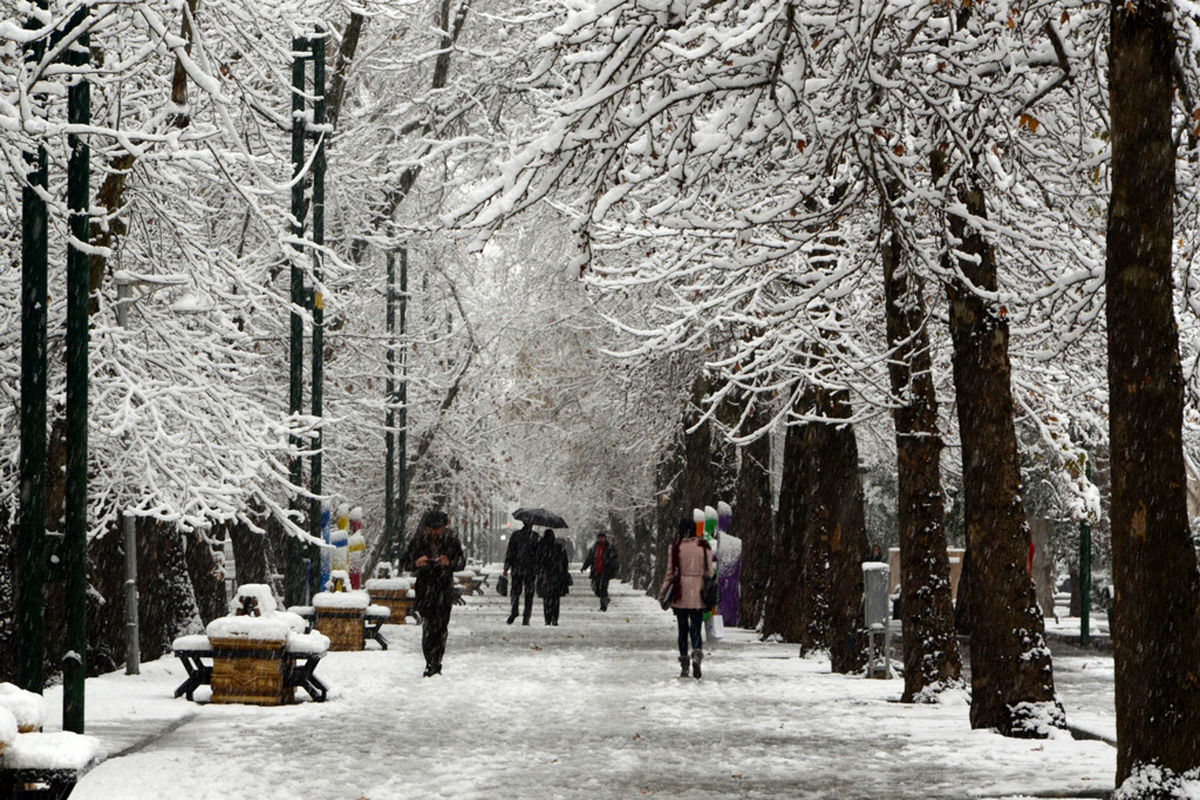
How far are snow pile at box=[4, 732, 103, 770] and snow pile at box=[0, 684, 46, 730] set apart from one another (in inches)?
16.4

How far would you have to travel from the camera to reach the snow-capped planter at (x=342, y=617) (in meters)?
24.0

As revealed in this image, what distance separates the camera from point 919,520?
54.1 ft

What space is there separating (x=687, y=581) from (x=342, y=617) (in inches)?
221

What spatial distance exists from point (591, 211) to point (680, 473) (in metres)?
31.6

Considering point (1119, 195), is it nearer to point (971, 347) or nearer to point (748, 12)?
point (748, 12)

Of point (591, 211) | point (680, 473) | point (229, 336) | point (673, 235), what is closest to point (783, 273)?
point (673, 235)

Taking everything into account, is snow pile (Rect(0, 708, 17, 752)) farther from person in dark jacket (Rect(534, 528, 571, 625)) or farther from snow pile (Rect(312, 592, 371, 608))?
person in dark jacket (Rect(534, 528, 571, 625))

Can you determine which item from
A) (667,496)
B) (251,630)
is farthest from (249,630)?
(667,496)

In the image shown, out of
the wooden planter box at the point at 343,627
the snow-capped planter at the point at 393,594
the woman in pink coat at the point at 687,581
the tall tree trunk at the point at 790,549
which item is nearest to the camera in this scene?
the woman in pink coat at the point at 687,581

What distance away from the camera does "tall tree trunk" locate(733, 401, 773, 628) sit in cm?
3368

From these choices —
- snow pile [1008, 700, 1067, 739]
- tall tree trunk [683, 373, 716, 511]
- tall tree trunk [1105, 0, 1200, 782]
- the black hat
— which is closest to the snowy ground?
snow pile [1008, 700, 1067, 739]

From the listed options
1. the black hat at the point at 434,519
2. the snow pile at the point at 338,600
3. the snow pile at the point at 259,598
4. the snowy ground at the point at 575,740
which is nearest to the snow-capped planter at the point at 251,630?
the snow pile at the point at 259,598

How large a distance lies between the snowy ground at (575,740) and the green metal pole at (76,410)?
2.17 feet

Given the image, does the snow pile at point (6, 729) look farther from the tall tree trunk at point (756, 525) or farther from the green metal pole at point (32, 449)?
the tall tree trunk at point (756, 525)
